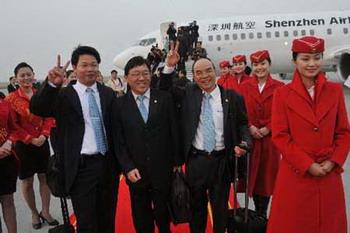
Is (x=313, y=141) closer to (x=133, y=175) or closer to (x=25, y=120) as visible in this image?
(x=133, y=175)

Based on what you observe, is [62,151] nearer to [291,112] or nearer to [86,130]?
[86,130]

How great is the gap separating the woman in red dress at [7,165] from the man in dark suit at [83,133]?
473 millimetres

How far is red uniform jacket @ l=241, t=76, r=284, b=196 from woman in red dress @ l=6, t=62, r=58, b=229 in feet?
6.56

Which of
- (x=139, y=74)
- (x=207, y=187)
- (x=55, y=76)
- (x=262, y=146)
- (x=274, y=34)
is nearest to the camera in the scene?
(x=55, y=76)

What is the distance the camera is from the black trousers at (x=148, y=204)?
3.00 metres

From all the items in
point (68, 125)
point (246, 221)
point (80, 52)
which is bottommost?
point (246, 221)

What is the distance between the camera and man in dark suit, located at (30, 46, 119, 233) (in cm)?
280

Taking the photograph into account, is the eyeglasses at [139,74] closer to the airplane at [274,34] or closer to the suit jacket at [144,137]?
the suit jacket at [144,137]

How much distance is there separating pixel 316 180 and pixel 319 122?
0.35 m

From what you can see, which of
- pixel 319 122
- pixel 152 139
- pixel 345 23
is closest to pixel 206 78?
pixel 152 139

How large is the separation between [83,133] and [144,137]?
0.43 m

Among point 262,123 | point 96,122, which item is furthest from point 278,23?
point 96,122

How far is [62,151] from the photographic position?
9.45ft

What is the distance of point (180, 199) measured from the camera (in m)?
2.96
